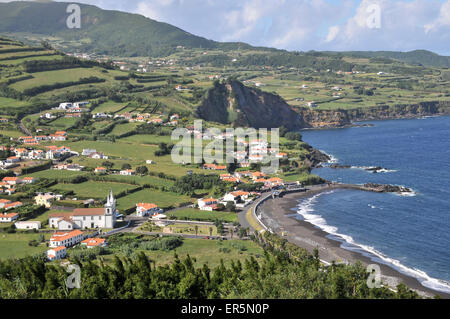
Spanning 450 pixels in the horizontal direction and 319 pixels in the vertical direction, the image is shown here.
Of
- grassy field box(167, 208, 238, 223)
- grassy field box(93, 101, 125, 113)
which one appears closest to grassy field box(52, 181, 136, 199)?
grassy field box(167, 208, 238, 223)

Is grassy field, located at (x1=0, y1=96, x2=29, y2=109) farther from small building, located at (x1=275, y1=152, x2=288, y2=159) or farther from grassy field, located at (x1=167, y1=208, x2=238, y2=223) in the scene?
grassy field, located at (x1=167, y1=208, x2=238, y2=223)

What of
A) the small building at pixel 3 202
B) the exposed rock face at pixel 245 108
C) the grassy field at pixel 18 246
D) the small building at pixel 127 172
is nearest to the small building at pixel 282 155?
the small building at pixel 127 172

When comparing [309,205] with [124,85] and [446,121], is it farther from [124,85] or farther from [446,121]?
[446,121]

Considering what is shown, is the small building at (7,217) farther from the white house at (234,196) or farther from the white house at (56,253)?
the white house at (234,196)

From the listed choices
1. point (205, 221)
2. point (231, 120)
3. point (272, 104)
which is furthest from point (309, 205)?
point (272, 104)

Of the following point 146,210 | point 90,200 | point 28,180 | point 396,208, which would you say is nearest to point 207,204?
point 146,210
